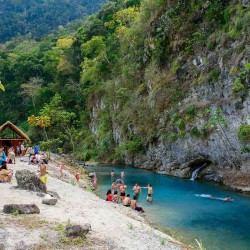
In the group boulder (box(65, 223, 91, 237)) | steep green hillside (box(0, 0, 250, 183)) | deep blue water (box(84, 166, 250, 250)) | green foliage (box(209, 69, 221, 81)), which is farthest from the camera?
green foliage (box(209, 69, 221, 81))

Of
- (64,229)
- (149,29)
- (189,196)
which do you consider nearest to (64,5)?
(149,29)

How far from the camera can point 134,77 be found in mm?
42719

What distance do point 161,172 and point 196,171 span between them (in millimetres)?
4011

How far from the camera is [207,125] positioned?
26047 mm

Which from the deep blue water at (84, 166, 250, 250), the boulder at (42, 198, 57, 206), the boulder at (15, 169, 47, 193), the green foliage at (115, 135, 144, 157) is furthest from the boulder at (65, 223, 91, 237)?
the green foliage at (115, 135, 144, 157)

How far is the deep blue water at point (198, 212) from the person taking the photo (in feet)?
46.2

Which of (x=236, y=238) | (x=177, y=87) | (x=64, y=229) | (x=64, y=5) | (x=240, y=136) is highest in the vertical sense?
(x=64, y=5)

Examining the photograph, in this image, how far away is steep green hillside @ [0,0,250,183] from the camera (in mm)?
25906

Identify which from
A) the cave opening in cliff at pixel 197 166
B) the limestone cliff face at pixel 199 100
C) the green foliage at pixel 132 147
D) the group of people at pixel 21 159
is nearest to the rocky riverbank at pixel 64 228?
the group of people at pixel 21 159

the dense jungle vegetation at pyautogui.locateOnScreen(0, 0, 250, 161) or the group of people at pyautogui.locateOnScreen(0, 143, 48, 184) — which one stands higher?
the dense jungle vegetation at pyautogui.locateOnScreen(0, 0, 250, 161)

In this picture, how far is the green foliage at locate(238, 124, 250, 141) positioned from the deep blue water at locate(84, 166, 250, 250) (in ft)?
11.9

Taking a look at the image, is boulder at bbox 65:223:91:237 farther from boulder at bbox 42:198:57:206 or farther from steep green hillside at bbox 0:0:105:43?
steep green hillside at bbox 0:0:105:43

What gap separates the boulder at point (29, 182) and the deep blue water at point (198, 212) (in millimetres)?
5357

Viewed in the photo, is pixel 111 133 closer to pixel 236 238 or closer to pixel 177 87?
pixel 177 87
